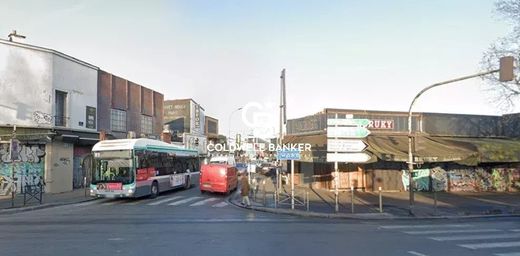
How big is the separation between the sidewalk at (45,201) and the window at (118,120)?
26.7ft

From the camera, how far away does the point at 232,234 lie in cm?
1253

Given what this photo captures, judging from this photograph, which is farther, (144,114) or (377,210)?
(144,114)

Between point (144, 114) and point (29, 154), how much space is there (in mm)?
15056

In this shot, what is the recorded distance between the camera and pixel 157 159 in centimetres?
2583

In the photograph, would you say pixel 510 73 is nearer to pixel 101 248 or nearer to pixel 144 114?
pixel 101 248

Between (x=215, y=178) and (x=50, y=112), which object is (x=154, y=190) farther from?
(x=50, y=112)

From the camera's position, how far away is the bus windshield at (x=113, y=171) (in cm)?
2267

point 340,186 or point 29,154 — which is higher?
point 29,154

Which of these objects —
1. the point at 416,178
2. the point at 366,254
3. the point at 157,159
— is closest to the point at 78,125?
the point at 157,159

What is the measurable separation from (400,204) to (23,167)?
20.6 metres

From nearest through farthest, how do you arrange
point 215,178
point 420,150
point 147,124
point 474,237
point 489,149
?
1. point 474,237
2. point 420,150
3. point 215,178
4. point 489,149
5. point 147,124

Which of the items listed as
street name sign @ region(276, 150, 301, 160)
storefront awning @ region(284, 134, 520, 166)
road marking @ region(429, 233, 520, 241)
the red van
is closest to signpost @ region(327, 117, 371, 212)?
street name sign @ region(276, 150, 301, 160)

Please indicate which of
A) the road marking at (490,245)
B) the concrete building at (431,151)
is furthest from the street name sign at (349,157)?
the road marking at (490,245)

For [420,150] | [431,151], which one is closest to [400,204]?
[420,150]
